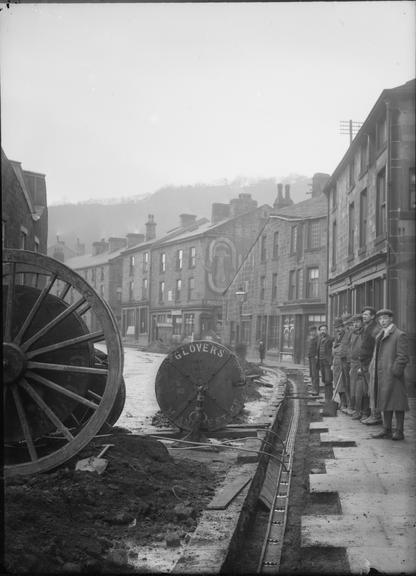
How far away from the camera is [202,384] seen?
843cm

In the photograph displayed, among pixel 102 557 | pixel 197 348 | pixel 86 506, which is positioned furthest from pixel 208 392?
pixel 102 557

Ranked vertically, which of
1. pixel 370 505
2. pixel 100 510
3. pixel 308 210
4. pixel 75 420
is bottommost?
pixel 370 505

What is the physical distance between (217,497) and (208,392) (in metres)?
2.69

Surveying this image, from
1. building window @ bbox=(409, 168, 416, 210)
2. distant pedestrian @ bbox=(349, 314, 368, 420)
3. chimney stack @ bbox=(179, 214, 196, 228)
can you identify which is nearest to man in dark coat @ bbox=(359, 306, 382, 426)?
distant pedestrian @ bbox=(349, 314, 368, 420)

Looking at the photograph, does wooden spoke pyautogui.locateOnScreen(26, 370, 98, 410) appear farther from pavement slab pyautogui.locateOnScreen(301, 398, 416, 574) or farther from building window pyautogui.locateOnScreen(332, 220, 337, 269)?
building window pyautogui.locateOnScreen(332, 220, 337, 269)

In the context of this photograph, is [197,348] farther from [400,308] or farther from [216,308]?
[216,308]

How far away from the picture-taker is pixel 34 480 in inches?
198

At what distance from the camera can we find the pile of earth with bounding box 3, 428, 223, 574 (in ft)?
13.0

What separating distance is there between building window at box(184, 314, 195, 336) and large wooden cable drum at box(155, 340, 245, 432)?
34307 mm

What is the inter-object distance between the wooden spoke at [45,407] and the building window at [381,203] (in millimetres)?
14735

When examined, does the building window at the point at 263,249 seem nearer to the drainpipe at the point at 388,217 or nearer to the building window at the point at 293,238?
the building window at the point at 293,238

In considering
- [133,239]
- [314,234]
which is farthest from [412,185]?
[133,239]

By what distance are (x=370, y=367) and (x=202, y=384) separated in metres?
2.98

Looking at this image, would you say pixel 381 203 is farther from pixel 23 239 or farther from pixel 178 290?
pixel 178 290
